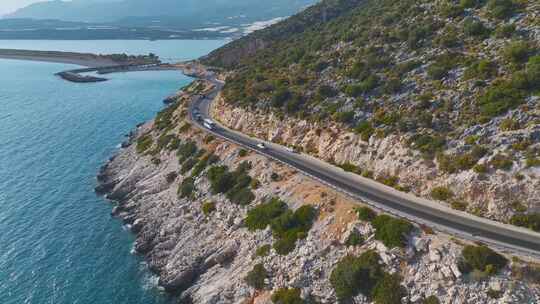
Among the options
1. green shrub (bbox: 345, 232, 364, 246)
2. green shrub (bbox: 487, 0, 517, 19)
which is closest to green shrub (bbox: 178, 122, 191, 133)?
green shrub (bbox: 345, 232, 364, 246)

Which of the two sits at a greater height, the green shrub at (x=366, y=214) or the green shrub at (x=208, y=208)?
the green shrub at (x=366, y=214)

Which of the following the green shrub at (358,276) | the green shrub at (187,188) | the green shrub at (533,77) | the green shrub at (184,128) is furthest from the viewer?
the green shrub at (184,128)

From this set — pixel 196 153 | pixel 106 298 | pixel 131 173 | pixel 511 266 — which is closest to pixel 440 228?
pixel 511 266

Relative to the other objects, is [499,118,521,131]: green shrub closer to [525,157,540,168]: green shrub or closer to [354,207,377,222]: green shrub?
[525,157,540,168]: green shrub

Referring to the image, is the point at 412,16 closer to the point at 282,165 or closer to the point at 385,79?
the point at 385,79

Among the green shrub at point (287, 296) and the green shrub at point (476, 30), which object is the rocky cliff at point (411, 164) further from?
the green shrub at point (476, 30)

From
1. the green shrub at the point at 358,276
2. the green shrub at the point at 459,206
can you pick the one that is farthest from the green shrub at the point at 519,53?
the green shrub at the point at 358,276

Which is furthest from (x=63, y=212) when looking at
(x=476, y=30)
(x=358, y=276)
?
(x=476, y=30)
